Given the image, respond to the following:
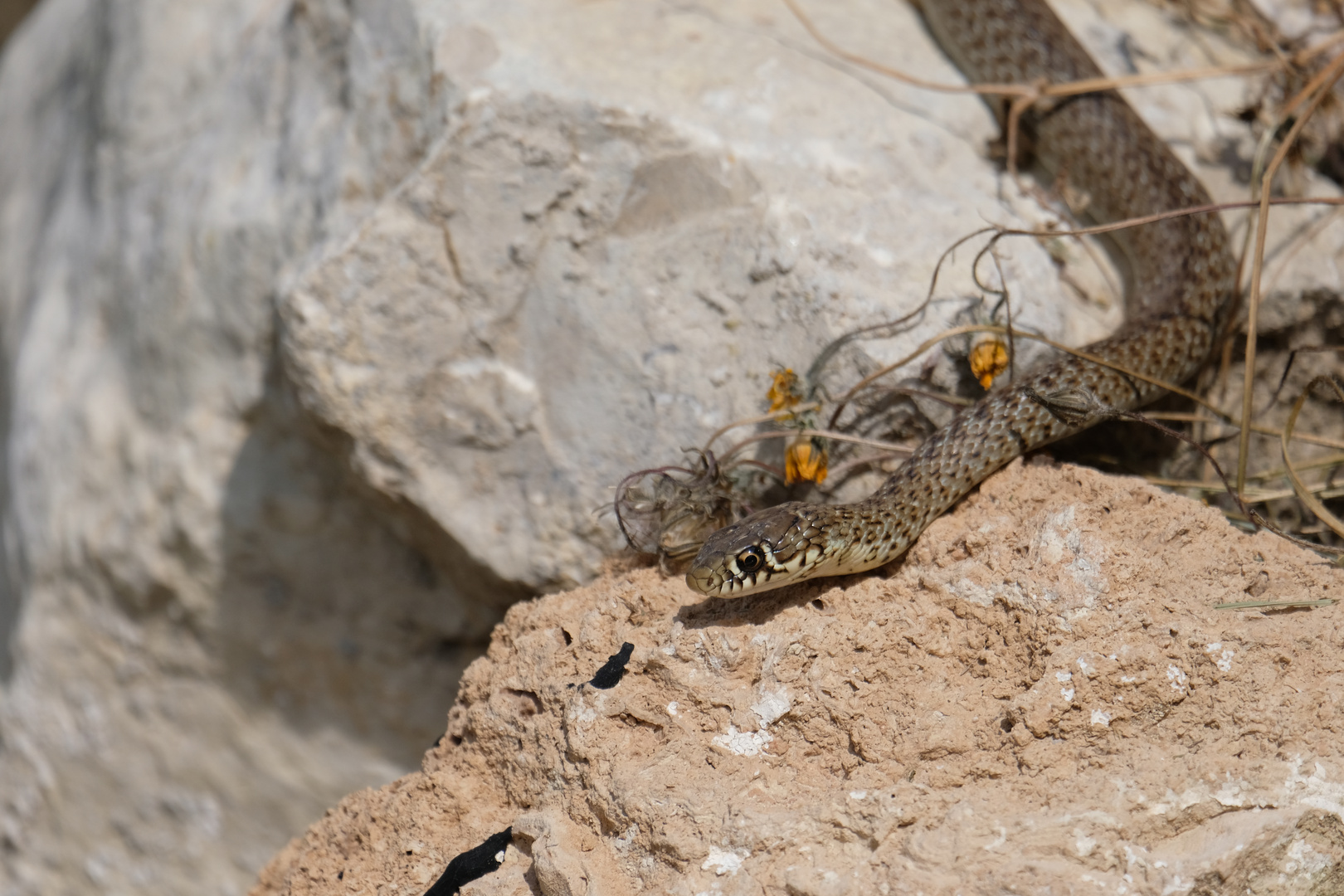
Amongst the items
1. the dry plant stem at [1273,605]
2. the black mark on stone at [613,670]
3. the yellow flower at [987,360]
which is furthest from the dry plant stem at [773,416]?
the dry plant stem at [1273,605]

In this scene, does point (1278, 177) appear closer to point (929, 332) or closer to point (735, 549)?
point (929, 332)

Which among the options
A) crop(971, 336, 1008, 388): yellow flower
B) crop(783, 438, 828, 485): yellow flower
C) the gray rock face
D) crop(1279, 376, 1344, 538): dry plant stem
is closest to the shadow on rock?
the gray rock face

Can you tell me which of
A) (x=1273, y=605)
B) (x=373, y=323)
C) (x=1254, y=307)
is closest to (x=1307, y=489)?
(x=1254, y=307)

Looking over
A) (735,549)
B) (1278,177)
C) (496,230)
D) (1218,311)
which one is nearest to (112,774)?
(496,230)

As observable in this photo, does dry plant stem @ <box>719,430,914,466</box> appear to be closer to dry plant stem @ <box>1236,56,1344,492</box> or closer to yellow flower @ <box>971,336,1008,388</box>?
yellow flower @ <box>971,336,1008,388</box>

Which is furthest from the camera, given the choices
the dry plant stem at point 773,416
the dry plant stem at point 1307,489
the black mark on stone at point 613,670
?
the dry plant stem at point 773,416

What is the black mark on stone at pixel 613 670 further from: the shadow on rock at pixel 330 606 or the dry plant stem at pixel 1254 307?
the dry plant stem at pixel 1254 307
